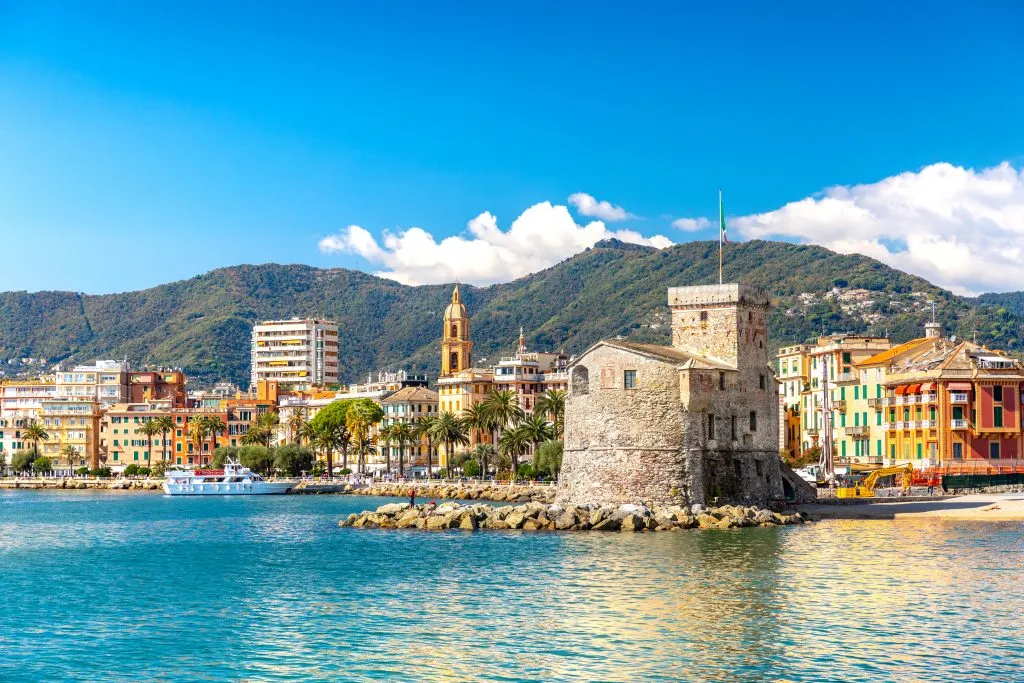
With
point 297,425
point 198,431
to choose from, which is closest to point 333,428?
point 297,425

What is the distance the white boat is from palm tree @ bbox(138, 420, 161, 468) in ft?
82.8

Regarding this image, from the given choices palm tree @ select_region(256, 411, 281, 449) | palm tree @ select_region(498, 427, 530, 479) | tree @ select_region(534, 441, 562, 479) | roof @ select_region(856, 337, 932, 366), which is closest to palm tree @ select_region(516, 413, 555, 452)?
palm tree @ select_region(498, 427, 530, 479)

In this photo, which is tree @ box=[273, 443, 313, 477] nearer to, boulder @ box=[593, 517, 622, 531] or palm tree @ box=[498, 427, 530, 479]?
palm tree @ box=[498, 427, 530, 479]

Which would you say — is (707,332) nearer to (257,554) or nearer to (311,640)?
(257,554)

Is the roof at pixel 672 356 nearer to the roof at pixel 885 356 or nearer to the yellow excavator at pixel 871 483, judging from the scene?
the yellow excavator at pixel 871 483

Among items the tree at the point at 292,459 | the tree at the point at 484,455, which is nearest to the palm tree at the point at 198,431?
the tree at the point at 292,459

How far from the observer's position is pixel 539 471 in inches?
3487

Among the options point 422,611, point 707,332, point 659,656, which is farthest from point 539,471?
point 659,656

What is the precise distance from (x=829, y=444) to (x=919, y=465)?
5305 mm

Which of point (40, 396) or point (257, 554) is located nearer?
point (257, 554)

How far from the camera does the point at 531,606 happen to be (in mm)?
34094

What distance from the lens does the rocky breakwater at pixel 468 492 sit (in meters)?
79.9

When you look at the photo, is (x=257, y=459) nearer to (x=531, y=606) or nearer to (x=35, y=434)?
(x=35, y=434)

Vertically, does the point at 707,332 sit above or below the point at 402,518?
above
